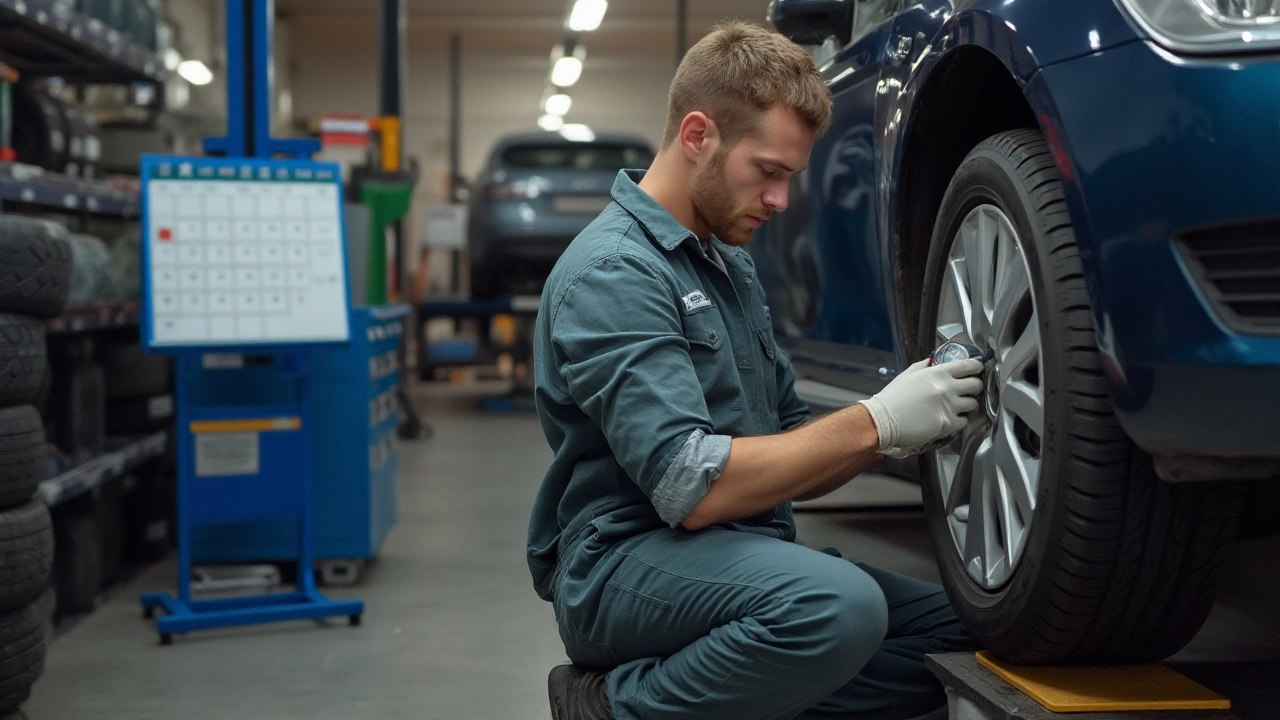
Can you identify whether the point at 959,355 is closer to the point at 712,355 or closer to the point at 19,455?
the point at 712,355

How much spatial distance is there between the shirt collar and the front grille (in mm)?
717

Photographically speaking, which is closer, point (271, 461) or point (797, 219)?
point (797, 219)

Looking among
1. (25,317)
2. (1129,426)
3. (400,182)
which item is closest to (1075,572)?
(1129,426)

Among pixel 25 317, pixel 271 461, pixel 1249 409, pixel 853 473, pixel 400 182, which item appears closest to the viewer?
pixel 1249 409

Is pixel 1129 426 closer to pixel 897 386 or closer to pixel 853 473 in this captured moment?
pixel 897 386

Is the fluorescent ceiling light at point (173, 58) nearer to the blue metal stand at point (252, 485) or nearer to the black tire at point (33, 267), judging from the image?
the blue metal stand at point (252, 485)

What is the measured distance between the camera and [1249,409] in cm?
124

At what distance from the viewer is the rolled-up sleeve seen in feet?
5.23

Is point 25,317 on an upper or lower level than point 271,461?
upper

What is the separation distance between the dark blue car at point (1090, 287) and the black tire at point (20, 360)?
1601mm

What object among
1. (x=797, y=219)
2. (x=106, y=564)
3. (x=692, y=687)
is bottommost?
(x=106, y=564)

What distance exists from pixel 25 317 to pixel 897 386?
1.71 metres

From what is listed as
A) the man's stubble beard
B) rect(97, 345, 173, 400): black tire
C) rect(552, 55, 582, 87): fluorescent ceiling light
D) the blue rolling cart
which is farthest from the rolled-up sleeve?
rect(552, 55, 582, 87): fluorescent ceiling light

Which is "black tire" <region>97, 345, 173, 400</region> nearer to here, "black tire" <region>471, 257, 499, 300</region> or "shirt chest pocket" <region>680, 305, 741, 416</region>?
"shirt chest pocket" <region>680, 305, 741, 416</region>
